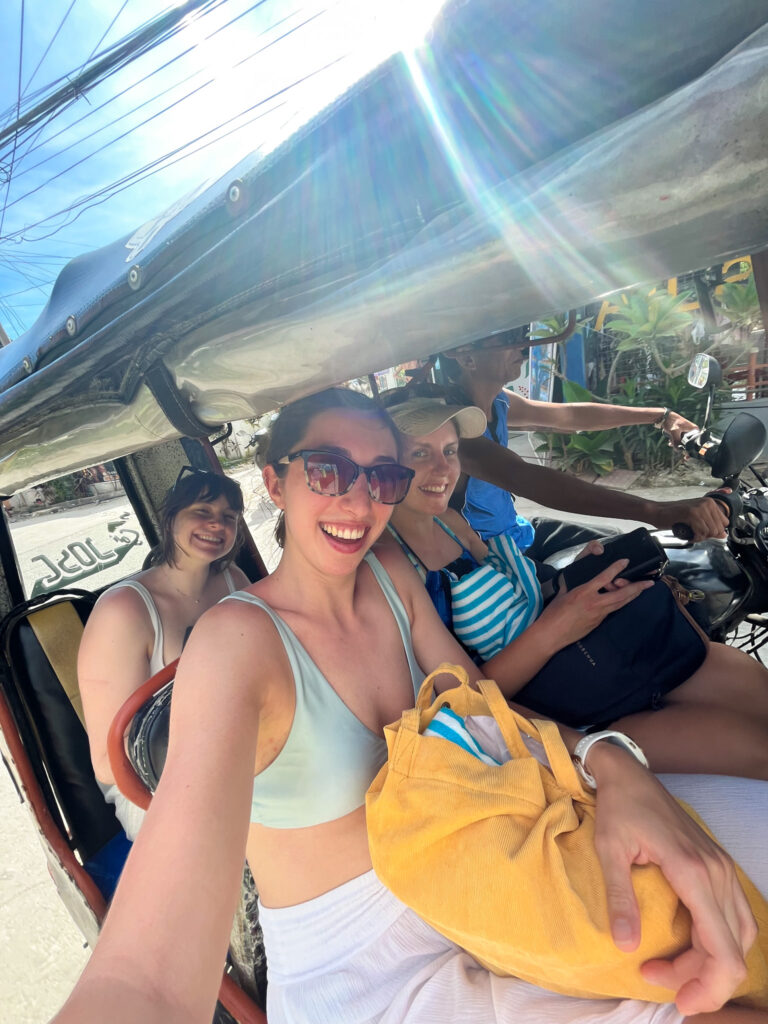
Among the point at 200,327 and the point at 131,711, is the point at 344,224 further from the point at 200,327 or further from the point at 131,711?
the point at 131,711

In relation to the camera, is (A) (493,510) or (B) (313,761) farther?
(A) (493,510)

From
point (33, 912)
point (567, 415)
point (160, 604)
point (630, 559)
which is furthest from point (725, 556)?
point (33, 912)

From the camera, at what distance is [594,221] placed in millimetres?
618

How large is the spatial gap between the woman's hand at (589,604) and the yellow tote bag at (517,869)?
44cm

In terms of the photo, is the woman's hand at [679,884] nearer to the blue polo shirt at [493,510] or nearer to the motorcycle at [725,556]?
the motorcycle at [725,556]

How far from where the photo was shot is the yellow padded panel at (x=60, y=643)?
207 centimetres

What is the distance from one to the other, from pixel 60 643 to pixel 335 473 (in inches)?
62.8

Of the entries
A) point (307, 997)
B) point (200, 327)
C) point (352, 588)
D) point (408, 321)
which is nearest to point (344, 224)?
point (408, 321)

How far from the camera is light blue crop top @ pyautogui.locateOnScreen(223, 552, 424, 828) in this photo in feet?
3.44

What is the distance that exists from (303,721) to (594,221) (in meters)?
0.99

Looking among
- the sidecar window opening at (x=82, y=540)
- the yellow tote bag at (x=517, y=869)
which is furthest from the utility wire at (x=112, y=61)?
the yellow tote bag at (x=517, y=869)

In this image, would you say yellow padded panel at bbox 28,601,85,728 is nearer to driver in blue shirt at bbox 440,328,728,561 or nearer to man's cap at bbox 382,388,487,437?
man's cap at bbox 382,388,487,437

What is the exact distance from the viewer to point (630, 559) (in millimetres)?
1544

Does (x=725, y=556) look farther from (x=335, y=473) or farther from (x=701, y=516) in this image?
(x=335, y=473)
